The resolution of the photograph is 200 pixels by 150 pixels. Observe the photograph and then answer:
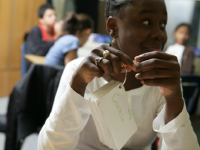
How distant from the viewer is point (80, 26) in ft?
8.01

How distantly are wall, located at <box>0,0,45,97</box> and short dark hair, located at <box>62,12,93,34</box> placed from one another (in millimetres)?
1844

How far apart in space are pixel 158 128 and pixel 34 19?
407cm

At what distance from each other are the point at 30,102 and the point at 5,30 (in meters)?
2.97

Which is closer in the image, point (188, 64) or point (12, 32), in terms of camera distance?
point (188, 64)

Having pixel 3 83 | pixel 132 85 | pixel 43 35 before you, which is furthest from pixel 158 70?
pixel 3 83

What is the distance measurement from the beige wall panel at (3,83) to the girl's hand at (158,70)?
3.79 meters

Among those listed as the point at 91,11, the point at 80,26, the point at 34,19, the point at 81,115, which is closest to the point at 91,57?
the point at 81,115

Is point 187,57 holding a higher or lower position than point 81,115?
lower

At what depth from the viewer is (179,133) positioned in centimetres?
66

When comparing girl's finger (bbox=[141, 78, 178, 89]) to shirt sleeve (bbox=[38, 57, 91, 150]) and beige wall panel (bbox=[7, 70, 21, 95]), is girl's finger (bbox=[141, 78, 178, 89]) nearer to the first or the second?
shirt sleeve (bbox=[38, 57, 91, 150])

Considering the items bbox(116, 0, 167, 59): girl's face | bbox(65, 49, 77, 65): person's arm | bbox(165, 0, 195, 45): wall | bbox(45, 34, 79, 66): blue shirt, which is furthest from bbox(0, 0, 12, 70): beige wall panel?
bbox(116, 0, 167, 59): girl's face

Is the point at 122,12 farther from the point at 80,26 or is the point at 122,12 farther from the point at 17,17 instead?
the point at 17,17

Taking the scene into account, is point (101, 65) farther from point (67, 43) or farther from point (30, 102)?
point (67, 43)

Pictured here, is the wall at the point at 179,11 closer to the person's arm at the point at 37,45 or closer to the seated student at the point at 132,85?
the person's arm at the point at 37,45
